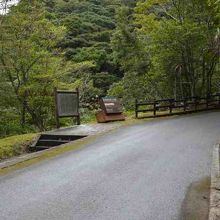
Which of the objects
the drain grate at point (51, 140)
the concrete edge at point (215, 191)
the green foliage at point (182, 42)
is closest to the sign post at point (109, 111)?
the drain grate at point (51, 140)

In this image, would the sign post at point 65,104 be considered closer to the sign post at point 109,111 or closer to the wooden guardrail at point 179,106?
the sign post at point 109,111

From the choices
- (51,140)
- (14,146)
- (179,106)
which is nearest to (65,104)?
(51,140)

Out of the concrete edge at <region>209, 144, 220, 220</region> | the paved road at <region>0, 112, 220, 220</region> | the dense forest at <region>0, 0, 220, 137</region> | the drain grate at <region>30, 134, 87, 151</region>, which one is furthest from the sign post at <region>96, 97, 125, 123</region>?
the concrete edge at <region>209, 144, 220, 220</region>

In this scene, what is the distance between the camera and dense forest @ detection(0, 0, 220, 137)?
1717cm

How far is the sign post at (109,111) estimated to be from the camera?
1703 centimetres

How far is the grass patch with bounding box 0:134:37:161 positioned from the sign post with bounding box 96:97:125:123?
509cm

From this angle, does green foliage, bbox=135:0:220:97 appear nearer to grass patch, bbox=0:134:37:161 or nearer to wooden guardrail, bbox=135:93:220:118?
wooden guardrail, bbox=135:93:220:118

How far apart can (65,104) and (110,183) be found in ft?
29.9

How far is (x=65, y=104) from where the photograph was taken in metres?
15.2

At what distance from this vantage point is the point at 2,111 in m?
16.2

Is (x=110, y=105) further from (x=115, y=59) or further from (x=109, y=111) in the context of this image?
(x=115, y=59)

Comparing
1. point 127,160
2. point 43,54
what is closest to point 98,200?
point 127,160

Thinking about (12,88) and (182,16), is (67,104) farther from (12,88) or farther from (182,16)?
(182,16)

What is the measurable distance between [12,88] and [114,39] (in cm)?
1106
